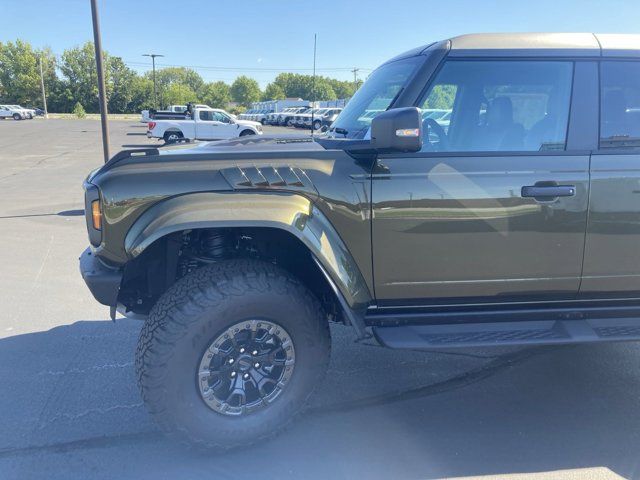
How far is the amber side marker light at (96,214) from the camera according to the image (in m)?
2.74

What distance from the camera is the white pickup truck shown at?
83.5ft

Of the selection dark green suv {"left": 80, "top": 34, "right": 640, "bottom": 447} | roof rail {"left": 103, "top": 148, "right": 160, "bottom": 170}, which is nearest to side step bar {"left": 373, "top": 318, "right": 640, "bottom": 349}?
dark green suv {"left": 80, "top": 34, "right": 640, "bottom": 447}

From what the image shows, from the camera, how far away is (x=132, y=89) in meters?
86.2

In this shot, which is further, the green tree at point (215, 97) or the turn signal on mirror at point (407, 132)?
the green tree at point (215, 97)

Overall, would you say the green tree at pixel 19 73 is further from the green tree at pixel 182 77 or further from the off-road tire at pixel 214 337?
the off-road tire at pixel 214 337

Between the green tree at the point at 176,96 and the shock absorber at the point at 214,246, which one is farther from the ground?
the green tree at the point at 176,96

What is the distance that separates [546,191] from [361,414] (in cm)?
168

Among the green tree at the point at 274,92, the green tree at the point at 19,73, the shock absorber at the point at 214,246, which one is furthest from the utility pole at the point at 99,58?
the green tree at the point at 274,92

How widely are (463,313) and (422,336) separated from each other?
0.31 metres

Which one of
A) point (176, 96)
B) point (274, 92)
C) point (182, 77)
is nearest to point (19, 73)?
point (176, 96)

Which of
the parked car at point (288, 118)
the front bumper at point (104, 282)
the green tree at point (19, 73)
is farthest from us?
the green tree at point (19, 73)

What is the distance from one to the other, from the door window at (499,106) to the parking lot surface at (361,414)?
1.61 meters

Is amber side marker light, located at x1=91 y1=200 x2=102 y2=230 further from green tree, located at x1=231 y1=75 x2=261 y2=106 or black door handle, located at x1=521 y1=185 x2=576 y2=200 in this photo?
green tree, located at x1=231 y1=75 x2=261 y2=106

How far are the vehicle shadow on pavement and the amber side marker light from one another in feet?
3.89
